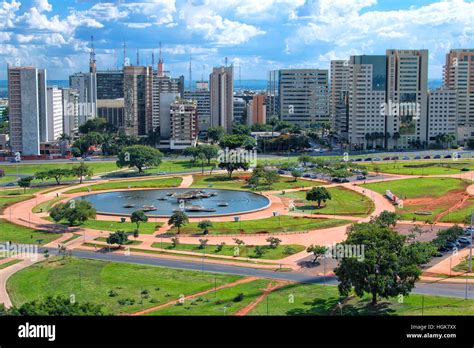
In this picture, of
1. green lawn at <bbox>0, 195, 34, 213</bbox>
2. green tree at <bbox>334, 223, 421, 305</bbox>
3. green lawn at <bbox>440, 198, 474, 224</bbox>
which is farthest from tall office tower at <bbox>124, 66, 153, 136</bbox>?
green tree at <bbox>334, 223, 421, 305</bbox>

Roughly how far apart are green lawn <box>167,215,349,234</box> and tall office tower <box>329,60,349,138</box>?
32794mm

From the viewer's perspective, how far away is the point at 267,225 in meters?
23.5

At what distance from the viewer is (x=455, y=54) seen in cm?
5594

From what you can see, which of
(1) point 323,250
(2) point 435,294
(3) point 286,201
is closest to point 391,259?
(2) point 435,294

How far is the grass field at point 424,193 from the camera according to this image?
84.3ft

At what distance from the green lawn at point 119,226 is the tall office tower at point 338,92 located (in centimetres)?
3504

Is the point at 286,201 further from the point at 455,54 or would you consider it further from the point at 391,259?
the point at 455,54

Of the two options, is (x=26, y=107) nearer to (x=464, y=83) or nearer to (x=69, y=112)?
(x=69, y=112)

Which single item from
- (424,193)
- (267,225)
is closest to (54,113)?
(267,225)

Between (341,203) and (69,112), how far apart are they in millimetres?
35929

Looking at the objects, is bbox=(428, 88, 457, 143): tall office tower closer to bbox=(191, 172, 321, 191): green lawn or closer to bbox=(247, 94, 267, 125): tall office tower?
bbox=(191, 172, 321, 191): green lawn

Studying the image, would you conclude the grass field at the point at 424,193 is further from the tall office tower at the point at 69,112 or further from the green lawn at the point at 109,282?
the tall office tower at the point at 69,112
